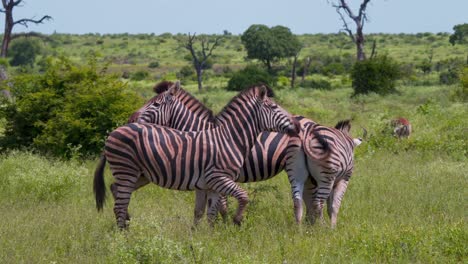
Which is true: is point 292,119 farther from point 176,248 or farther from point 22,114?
point 22,114

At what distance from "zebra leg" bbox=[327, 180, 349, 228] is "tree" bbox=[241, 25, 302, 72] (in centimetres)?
4437

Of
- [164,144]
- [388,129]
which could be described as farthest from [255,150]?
[388,129]

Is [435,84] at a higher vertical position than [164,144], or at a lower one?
lower

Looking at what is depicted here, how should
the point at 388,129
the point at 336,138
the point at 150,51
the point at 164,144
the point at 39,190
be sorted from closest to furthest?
the point at 164,144 < the point at 336,138 < the point at 39,190 < the point at 388,129 < the point at 150,51

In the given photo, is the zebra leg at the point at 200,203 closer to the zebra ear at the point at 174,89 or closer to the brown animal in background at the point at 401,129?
the zebra ear at the point at 174,89

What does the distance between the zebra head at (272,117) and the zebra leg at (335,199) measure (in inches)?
35.3

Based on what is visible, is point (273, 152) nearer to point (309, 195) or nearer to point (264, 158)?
point (264, 158)

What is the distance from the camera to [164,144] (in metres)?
6.77

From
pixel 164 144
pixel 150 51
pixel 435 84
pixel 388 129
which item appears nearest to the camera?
pixel 164 144

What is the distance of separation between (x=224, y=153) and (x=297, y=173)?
2.92ft

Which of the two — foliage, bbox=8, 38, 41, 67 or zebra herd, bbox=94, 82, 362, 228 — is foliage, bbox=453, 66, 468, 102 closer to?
zebra herd, bbox=94, 82, 362, 228

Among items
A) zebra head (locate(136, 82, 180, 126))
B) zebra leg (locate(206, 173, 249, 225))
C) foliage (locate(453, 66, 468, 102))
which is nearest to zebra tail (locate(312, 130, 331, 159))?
zebra leg (locate(206, 173, 249, 225))

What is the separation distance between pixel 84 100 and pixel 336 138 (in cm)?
672

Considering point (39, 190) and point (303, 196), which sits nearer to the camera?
point (303, 196)
